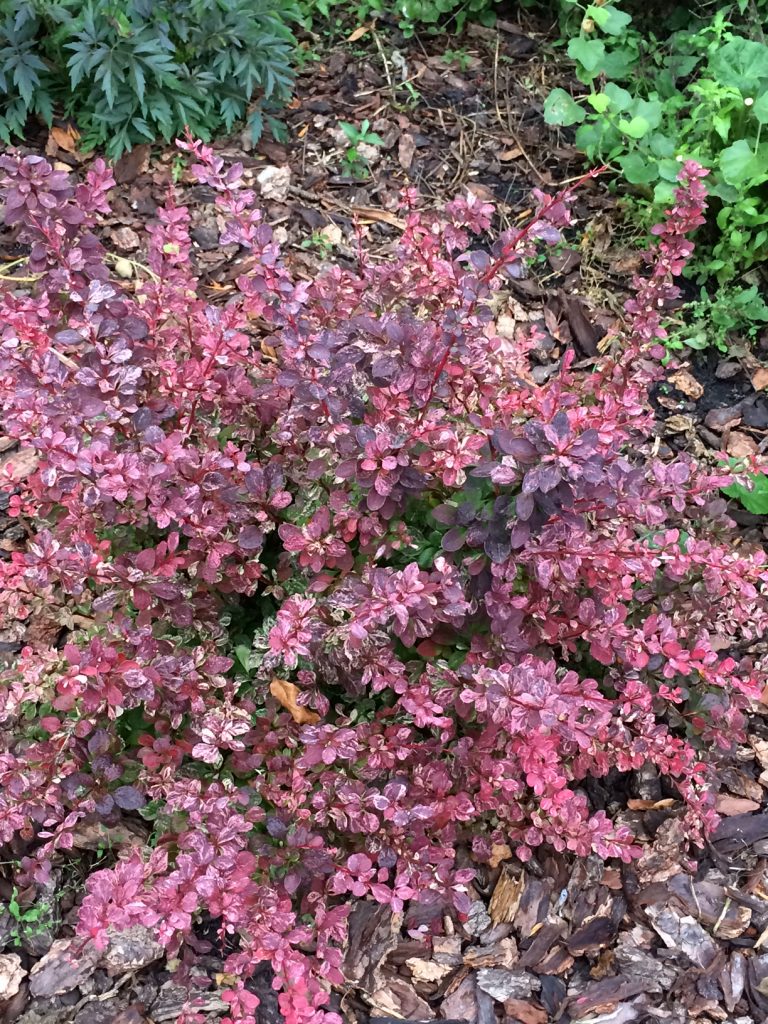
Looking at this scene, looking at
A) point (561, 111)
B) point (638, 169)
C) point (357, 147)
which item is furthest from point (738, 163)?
point (357, 147)

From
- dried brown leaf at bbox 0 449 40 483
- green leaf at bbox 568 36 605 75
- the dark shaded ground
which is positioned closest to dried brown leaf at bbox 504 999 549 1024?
the dark shaded ground

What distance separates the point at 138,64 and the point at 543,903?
3346mm

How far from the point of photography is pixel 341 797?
2006 millimetres

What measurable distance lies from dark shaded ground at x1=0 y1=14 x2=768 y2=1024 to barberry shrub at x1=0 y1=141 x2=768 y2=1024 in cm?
20

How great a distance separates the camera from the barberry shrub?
1.87 m

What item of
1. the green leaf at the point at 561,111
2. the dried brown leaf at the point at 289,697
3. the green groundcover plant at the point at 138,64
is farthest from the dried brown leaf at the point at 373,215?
the dried brown leaf at the point at 289,697

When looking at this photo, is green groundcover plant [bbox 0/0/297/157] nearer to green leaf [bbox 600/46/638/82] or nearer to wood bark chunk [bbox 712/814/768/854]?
green leaf [bbox 600/46/638/82]

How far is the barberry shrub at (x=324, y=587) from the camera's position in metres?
1.87

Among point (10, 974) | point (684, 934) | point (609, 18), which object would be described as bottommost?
point (10, 974)

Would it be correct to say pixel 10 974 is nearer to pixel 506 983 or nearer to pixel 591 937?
pixel 506 983

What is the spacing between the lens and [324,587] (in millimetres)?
2150

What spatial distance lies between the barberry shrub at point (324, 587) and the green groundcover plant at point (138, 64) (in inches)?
60.6

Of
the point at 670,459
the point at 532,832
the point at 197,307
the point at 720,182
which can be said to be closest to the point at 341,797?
the point at 532,832

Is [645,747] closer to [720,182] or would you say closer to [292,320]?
[292,320]
